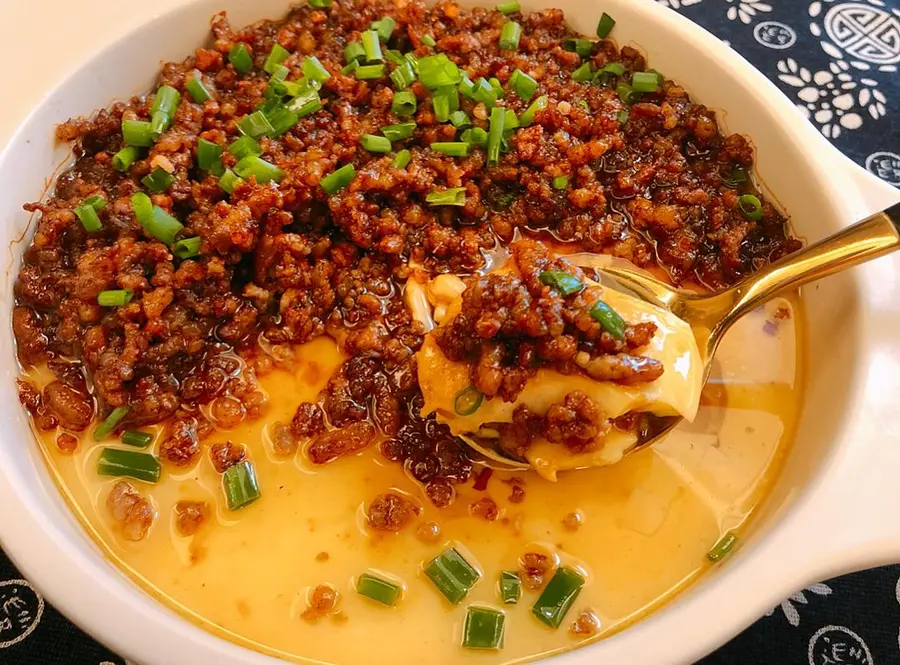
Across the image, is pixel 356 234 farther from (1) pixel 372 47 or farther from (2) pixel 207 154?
(1) pixel 372 47

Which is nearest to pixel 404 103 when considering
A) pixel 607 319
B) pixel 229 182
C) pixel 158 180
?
pixel 229 182

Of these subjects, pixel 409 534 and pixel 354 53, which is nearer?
pixel 409 534

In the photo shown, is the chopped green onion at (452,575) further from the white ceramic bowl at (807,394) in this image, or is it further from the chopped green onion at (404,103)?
the chopped green onion at (404,103)

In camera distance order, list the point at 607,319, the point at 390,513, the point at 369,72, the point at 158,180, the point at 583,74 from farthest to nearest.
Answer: the point at 583,74, the point at 369,72, the point at 158,180, the point at 390,513, the point at 607,319

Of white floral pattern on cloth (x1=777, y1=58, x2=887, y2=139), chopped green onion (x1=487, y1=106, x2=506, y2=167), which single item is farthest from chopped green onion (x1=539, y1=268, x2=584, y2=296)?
white floral pattern on cloth (x1=777, y1=58, x2=887, y2=139)

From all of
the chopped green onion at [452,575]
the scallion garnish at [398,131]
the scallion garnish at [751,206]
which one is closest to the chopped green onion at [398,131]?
the scallion garnish at [398,131]

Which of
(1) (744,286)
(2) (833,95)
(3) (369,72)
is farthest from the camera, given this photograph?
(2) (833,95)
